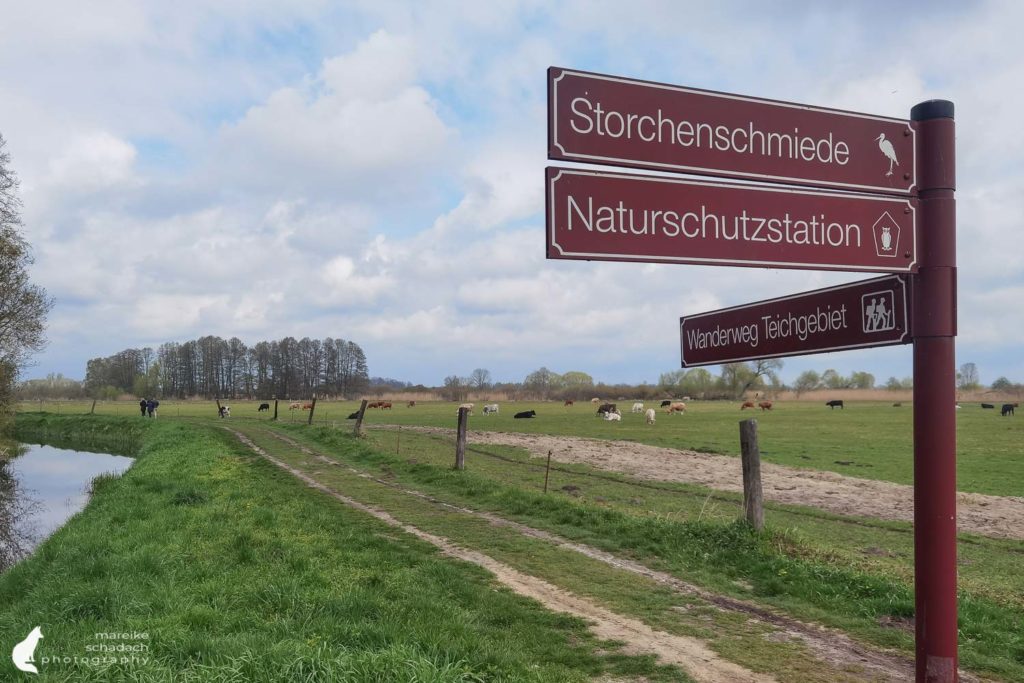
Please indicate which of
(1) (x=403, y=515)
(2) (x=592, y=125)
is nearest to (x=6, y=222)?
(1) (x=403, y=515)

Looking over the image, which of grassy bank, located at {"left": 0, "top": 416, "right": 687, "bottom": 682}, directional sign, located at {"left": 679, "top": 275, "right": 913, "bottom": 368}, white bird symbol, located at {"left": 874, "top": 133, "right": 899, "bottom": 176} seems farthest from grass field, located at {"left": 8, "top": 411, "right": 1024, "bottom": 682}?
white bird symbol, located at {"left": 874, "top": 133, "right": 899, "bottom": 176}

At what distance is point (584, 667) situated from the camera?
5641 millimetres

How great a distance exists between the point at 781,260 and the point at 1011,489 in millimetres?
22399

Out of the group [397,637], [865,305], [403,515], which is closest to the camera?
[865,305]

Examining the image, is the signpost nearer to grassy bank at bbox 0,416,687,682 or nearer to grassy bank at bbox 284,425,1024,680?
grassy bank at bbox 0,416,687,682

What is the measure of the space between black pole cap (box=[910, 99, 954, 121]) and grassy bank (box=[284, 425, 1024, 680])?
14.6 ft

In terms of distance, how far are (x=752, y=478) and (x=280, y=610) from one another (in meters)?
6.87

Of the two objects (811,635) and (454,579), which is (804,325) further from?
(454,579)

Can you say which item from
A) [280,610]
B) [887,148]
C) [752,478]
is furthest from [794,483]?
[887,148]

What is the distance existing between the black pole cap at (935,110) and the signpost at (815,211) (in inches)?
0.4

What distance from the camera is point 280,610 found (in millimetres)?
6570

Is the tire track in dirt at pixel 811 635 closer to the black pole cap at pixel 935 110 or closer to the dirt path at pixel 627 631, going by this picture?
the dirt path at pixel 627 631

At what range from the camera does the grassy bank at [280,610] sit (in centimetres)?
499

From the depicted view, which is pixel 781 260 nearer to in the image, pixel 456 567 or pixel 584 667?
pixel 584 667
